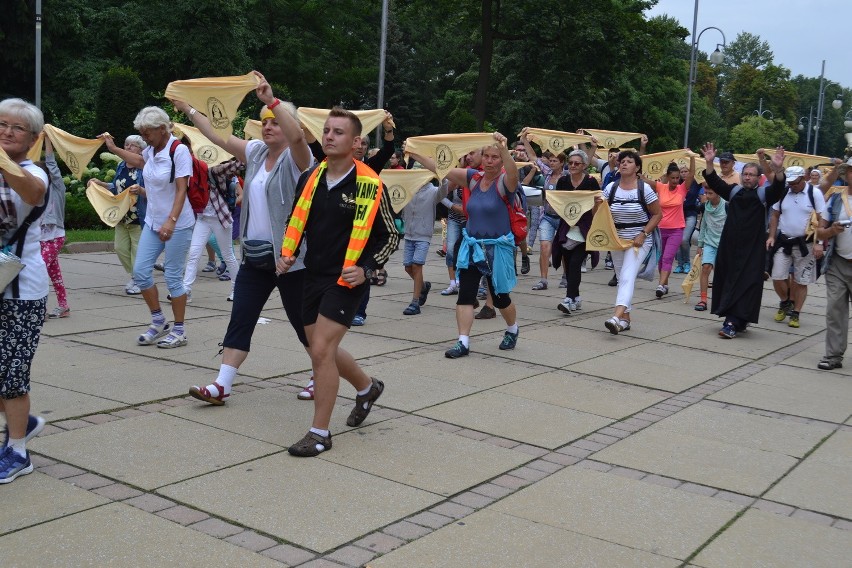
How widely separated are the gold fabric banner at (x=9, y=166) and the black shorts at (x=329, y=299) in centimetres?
174

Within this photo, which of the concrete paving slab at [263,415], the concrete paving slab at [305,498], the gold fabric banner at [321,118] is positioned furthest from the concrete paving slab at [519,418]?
the gold fabric banner at [321,118]

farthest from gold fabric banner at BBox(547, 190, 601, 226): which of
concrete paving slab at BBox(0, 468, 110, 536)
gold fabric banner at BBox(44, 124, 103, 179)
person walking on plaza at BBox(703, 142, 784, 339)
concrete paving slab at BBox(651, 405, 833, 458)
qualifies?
concrete paving slab at BBox(0, 468, 110, 536)

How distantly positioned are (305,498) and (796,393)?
4.75 m

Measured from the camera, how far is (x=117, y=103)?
23.4 metres

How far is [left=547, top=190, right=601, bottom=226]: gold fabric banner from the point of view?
11.5 m

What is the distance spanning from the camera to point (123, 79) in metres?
23.4

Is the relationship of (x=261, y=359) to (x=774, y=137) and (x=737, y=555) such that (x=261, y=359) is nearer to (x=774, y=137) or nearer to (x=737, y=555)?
(x=737, y=555)

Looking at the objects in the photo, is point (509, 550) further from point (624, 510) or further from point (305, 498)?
point (305, 498)

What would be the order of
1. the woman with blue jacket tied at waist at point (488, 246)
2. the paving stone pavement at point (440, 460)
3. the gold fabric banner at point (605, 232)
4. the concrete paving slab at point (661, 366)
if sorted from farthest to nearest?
the gold fabric banner at point (605, 232), the woman with blue jacket tied at waist at point (488, 246), the concrete paving slab at point (661, 366), the paving stone pavement at point (440, 460)

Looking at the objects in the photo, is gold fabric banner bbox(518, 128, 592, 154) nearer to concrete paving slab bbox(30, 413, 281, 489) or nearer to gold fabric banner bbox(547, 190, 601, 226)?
gold fabric banner bbox(547, 190, 601, 226)

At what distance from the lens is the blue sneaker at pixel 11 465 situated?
4.70 meters

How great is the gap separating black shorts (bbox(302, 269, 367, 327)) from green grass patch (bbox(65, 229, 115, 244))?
36.5 feet

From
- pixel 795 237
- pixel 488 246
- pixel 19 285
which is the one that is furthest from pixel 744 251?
pixel 19 285

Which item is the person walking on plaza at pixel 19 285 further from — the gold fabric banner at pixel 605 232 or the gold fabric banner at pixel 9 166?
the gold fabric banner at pixel 605 232
